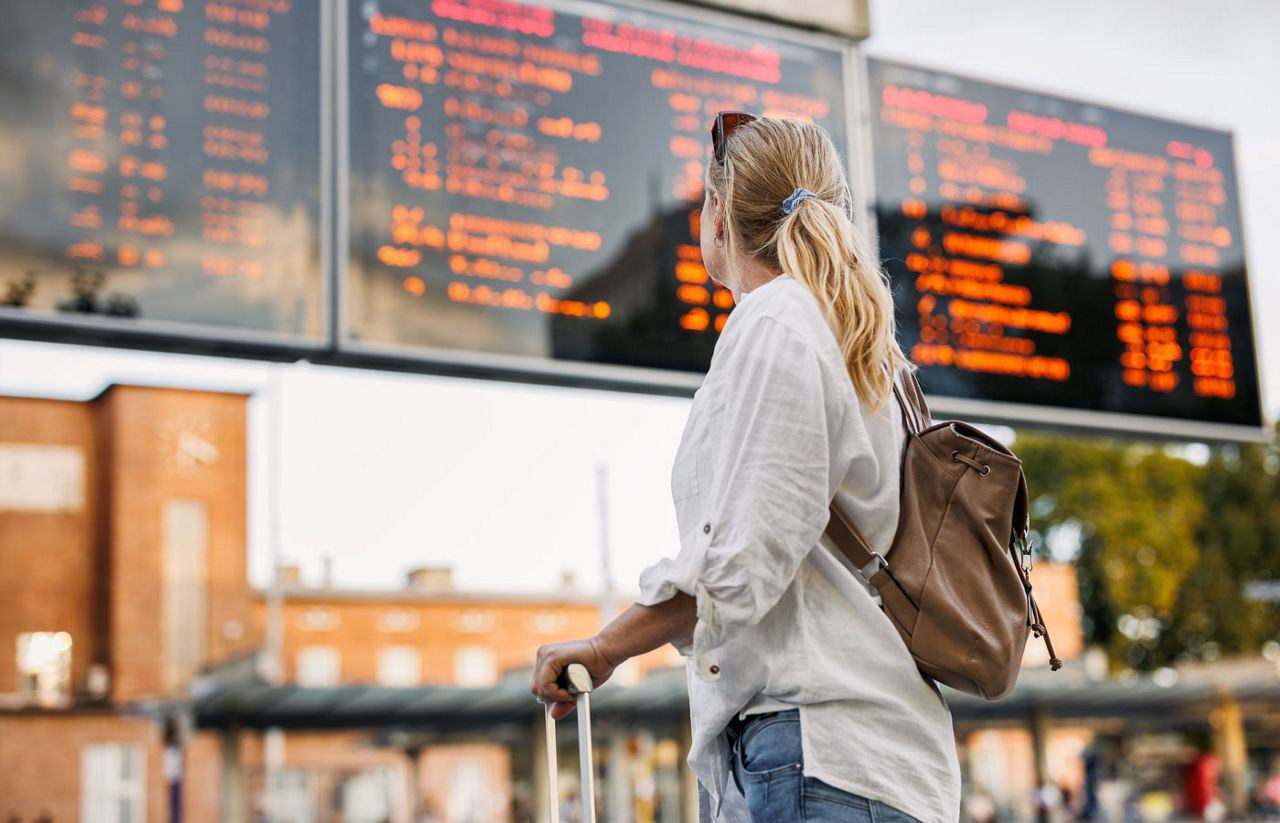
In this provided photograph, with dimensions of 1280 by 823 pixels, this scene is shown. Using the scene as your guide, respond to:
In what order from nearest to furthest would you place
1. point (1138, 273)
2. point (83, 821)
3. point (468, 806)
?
1. point (1138, 273)
2. point (83, 821)
3. point (468, 806)

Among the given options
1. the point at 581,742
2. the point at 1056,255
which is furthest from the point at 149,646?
the point at 581,742

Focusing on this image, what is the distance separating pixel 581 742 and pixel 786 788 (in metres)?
0.30

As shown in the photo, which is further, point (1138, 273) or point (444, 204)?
point (1138, 273)

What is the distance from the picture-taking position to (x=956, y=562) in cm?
181

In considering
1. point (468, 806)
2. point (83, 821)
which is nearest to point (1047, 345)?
point (83, 821)

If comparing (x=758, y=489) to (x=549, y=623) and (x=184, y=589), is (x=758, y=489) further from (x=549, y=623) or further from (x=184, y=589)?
(x=549, y=623)

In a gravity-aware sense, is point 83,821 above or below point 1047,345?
below

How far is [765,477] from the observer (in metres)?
1.70

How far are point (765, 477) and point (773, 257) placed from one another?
44 centimetres

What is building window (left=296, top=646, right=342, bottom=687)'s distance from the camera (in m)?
38.5

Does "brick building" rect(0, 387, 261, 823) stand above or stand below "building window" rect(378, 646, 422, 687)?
above

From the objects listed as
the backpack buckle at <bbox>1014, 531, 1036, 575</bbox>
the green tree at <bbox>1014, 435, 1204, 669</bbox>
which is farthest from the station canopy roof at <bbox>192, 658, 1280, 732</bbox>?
the backpack buckle at <bbox>1014, 531, 1036, 575</bbox>

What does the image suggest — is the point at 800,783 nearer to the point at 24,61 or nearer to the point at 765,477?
the point at 765,477

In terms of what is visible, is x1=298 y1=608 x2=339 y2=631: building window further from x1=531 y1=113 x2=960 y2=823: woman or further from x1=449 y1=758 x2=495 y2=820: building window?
x1=531 y1=113 x2=960 y2=823: woman
